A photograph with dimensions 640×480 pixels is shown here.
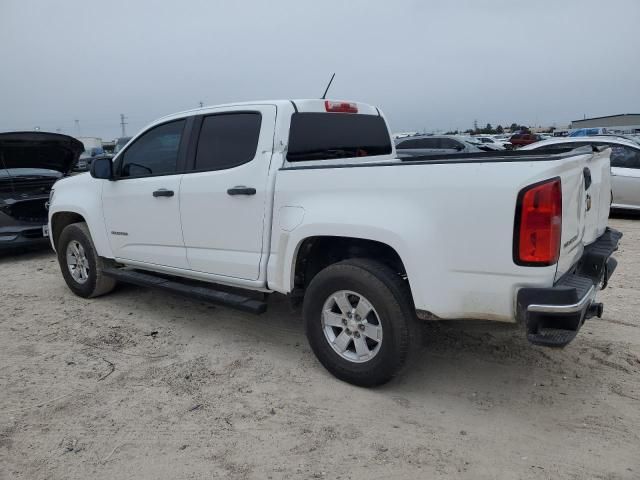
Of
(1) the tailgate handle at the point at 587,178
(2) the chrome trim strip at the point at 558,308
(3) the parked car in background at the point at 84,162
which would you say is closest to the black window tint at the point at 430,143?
(3) the parked car in background at the point at 84,162

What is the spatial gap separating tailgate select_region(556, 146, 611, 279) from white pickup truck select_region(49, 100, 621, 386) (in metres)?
0.02

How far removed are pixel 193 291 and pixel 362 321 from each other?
5.39ft

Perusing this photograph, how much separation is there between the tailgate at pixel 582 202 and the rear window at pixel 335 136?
1746 mm

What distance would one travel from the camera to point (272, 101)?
4.01 m

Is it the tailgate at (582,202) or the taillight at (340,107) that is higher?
the taillight at (340,107)

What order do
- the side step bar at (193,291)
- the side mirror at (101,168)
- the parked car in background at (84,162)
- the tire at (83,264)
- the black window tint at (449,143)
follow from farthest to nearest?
the black window tint at (449,143) < the parked car in background at (84,162) < the tire at (83,264) < the side mirror at (101,168) < the side step bar at (193,291)

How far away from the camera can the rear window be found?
3995 mm

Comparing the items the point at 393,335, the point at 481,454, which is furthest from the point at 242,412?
the point at 481,454

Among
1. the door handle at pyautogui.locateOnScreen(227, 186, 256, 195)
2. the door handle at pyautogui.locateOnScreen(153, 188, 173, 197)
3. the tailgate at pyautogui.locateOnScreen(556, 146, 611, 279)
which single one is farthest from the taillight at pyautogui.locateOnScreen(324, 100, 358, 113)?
the tailgate at pyautogui.locateOnScreen(556, 146, 611, 279)

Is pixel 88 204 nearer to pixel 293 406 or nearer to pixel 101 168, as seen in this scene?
pixel 101 168

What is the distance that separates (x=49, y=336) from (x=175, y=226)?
153 centimetres

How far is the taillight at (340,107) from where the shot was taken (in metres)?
4.28

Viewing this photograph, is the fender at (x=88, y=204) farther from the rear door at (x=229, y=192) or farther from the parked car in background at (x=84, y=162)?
the rear door at (x=229, y=192)

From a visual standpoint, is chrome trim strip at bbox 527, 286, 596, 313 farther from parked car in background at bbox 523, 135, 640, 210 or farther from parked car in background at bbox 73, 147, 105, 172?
parked car in background at bbox 523, 135, 640, 210
